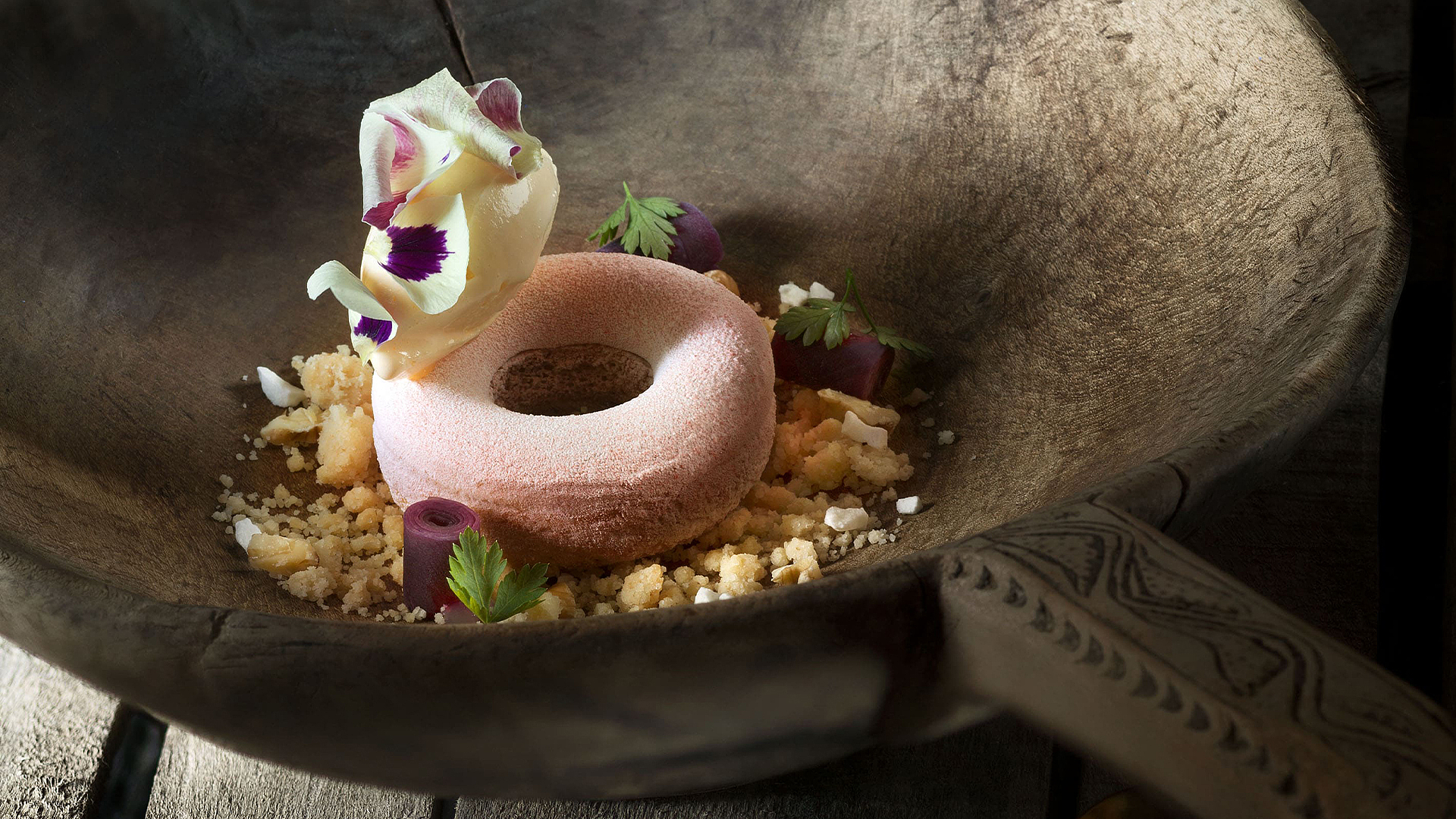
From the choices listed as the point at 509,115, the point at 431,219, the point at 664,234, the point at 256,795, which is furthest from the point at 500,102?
the point at 256,795

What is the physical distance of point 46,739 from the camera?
2.59ft

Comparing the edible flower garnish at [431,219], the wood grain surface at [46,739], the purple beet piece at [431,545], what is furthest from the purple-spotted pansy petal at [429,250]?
the wood grain surface at [46,739]

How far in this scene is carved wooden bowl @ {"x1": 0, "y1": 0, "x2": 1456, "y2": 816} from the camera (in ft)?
1.37

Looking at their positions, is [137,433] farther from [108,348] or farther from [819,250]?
[819,250]

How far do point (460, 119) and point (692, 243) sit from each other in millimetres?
296

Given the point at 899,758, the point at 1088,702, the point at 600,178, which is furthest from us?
the point at 600,178

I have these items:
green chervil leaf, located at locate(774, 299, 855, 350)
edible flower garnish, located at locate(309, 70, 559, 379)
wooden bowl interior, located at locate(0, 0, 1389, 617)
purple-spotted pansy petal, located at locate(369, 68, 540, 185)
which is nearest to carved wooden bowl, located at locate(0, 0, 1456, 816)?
wooden bowl interior, located at locate(0, 0, 1389, 617)

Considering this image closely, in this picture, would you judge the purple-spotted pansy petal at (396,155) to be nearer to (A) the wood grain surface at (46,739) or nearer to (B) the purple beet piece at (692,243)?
(B) the purple beet piece at (692,243)

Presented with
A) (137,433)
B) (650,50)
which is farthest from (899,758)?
(650,50)

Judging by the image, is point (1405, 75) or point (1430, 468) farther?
point (1405, 75)

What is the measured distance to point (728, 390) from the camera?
2.76 ft

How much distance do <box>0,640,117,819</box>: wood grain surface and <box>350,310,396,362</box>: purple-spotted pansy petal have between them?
287 millimetres

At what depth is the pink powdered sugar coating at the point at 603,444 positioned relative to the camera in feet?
2.59

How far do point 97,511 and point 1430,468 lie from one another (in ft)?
3.72
